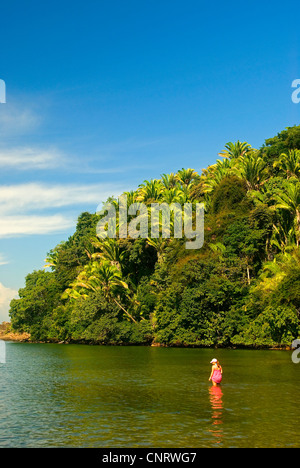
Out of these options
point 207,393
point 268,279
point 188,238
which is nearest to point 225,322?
point 268,279

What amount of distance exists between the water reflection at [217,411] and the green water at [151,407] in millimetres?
26

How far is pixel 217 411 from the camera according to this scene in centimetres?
1658

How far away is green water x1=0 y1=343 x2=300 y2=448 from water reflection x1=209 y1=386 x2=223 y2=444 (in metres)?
0.03

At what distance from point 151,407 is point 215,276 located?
104 feet

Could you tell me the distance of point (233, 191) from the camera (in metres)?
54.9

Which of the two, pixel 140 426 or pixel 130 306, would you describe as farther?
pixel 130 306

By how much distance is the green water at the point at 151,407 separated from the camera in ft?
42.7

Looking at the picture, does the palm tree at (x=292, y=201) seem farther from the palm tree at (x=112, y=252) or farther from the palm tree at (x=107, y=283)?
the palm tree at (x=112, y=252)

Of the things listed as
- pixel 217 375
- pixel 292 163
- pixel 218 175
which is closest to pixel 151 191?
pixel 218 175

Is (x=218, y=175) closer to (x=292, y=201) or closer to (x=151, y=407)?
(x=292, y=201)

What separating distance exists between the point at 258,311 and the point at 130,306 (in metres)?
20.4

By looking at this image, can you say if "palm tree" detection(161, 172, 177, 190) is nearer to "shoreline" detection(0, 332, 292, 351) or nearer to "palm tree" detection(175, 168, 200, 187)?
"palm tree" detection(175, 168, 200, 187)

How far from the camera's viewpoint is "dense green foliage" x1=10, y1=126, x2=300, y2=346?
44.7 meters

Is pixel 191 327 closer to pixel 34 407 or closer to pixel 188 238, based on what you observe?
pixel 188 238
